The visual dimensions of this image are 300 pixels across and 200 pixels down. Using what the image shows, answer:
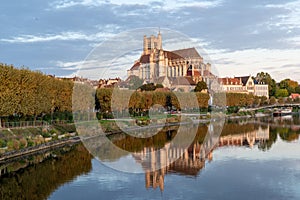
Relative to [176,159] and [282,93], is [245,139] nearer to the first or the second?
[176,159]

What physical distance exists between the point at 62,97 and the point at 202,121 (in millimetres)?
21668

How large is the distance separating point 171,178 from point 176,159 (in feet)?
18.5

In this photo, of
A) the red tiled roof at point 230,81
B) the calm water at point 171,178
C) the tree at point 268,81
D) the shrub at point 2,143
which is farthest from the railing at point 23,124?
the tree at point 268,81

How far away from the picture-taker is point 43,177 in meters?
17.5

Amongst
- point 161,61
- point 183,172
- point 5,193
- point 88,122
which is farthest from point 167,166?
point 161,61

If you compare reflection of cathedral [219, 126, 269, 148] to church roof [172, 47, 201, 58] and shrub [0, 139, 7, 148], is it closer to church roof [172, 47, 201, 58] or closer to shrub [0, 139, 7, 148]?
shrub [0, 139, 7, 148]

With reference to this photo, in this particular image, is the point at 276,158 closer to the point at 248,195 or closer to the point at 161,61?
the point at 248,195

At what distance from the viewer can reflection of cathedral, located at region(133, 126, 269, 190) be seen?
58.9ft

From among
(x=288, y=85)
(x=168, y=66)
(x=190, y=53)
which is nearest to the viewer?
(x=168, y=66)

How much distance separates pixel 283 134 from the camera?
3484 cm

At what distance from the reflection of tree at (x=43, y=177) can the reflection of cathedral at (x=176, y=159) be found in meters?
2.96

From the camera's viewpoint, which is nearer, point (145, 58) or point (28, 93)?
point (28, 93)

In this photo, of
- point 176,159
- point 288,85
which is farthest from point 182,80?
point 176,159

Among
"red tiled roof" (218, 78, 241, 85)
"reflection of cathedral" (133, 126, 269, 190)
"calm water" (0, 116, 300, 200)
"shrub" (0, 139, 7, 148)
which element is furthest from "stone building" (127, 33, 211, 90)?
"shrub" (0, 139, 7, 148)
